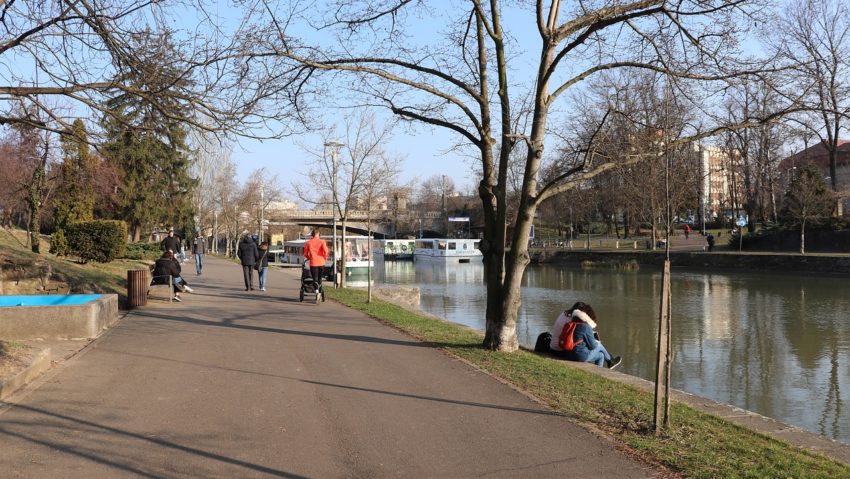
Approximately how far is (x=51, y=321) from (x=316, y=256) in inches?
310

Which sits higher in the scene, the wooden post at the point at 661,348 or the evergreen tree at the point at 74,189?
the evergreen tree at the point at 74,189

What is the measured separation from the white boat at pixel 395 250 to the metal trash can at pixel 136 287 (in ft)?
233

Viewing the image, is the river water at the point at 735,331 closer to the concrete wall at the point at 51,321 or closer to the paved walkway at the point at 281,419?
the paved walkway at the point at 281,419

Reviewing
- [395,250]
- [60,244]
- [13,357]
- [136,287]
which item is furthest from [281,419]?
[395,250]

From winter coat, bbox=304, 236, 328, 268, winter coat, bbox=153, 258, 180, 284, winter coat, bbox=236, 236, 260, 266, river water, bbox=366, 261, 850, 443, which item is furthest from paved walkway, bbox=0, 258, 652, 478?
winter coat, bbox=236, 236, 260, 266

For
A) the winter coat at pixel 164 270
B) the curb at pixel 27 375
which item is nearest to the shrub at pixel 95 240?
the winter coat at pixel 164 270

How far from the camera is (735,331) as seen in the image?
18016 mm

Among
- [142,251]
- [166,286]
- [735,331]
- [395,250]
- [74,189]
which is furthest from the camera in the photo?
[395,250]

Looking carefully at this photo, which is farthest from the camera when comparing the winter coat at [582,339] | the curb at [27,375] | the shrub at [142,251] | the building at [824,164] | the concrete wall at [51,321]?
the building at [824,164]

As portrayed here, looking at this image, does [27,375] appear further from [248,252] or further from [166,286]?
[248,252]

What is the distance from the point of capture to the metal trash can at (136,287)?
50.1 ft

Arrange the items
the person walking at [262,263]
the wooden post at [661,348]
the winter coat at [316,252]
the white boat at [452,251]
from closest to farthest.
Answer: the wooden post at [661,348] < the winter coat at [316,252] < the person walking at [262,263] < the white boat at [452,251]

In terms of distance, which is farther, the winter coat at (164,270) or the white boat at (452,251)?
the white boat at (452,251)

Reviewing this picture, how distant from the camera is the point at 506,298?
34.9ft
